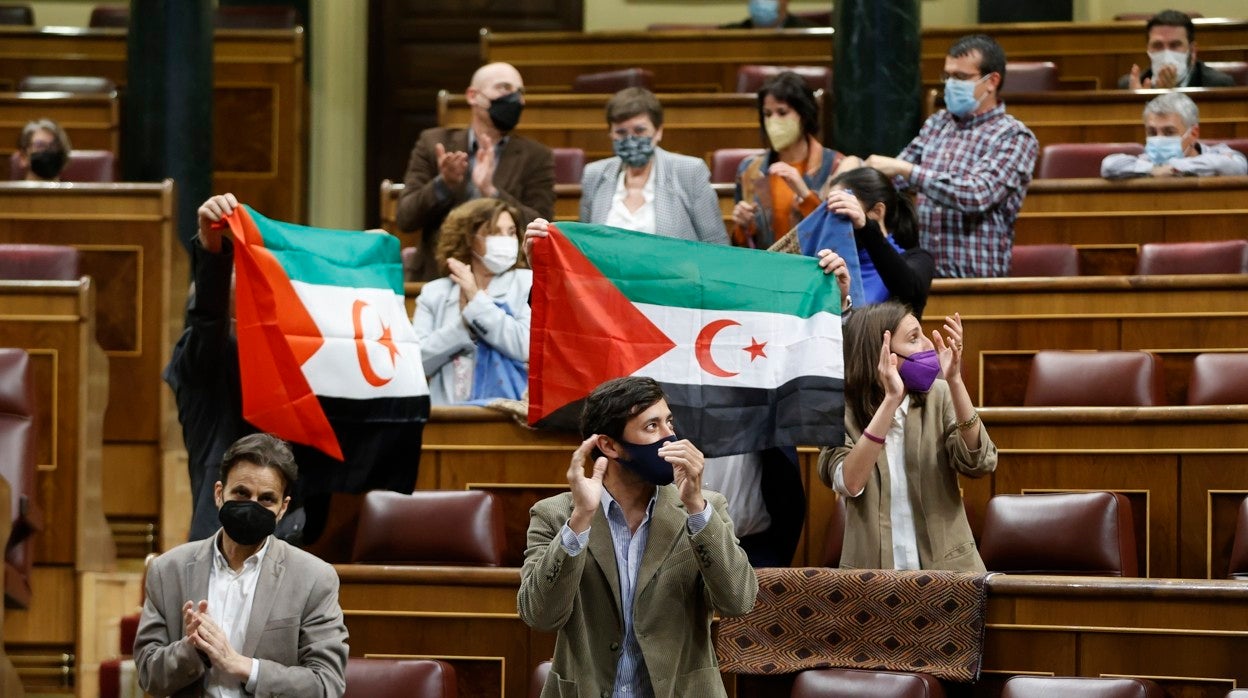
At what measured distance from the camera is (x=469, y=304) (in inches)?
186

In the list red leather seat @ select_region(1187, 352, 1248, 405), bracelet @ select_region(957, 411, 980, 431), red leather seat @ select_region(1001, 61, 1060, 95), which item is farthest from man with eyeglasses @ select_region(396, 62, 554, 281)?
red leather seat @ select_region(1001, 61, 1060, 95)

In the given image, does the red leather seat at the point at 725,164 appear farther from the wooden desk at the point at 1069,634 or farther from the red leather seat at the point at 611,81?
the wooden desk at the point at 1069,634

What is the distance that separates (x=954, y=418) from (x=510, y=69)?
2302mm

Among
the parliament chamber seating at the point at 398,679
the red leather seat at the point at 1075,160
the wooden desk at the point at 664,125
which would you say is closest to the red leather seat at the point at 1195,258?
the red leather seat at the point at 1075,160

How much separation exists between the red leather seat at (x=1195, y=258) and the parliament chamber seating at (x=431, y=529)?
8.09ft

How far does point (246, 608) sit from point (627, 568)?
2.41ft

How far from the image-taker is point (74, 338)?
5078 mm

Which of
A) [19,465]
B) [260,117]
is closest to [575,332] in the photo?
[19,465]

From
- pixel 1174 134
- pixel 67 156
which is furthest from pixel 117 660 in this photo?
pixel 1174 134

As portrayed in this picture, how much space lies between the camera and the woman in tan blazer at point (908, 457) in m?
3.70

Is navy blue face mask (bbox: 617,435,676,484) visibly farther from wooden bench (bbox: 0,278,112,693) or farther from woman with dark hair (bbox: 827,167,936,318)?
wooden bench (bbox: 0,278,112,693)

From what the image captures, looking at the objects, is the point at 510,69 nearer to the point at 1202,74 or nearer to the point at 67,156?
the point at 67,156

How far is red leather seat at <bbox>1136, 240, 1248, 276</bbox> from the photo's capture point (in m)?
5.58

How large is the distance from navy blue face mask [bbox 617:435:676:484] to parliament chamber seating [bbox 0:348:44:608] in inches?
83.2
